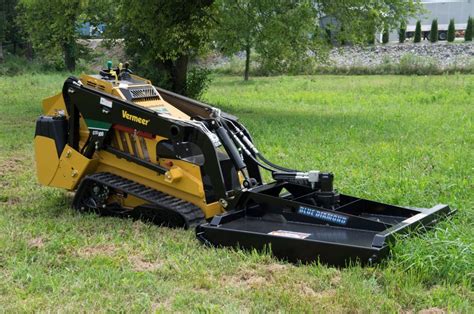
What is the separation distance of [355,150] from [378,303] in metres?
6.24

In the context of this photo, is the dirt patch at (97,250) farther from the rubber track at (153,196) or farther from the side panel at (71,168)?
the side panel at (71,168)

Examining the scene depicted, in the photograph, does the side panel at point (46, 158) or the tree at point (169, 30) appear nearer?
the side panel at point (46, 158)

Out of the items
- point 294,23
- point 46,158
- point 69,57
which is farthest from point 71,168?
point 69,57

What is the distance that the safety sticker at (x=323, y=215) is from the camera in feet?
16.5

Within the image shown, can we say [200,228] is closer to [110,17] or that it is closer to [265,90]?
[110,17]

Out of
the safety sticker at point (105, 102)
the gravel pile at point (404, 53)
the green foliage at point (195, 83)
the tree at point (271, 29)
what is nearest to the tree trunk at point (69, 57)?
the gravel pile at point (404, 53)

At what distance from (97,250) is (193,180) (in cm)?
106

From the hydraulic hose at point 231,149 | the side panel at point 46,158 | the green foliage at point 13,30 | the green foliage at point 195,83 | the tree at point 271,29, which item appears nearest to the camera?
the hydraulic hose at point 231,149

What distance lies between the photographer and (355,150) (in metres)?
10.1

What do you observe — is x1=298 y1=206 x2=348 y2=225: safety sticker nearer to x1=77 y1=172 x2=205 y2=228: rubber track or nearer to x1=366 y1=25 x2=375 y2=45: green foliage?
x1=77 y1=172 x2=205 y2=228: rubber track

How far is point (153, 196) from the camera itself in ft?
19.2

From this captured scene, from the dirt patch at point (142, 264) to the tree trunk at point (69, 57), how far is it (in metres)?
33.1

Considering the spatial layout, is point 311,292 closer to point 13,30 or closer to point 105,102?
point 105,102

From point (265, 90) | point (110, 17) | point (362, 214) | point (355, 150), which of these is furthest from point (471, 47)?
point (362, 214)
